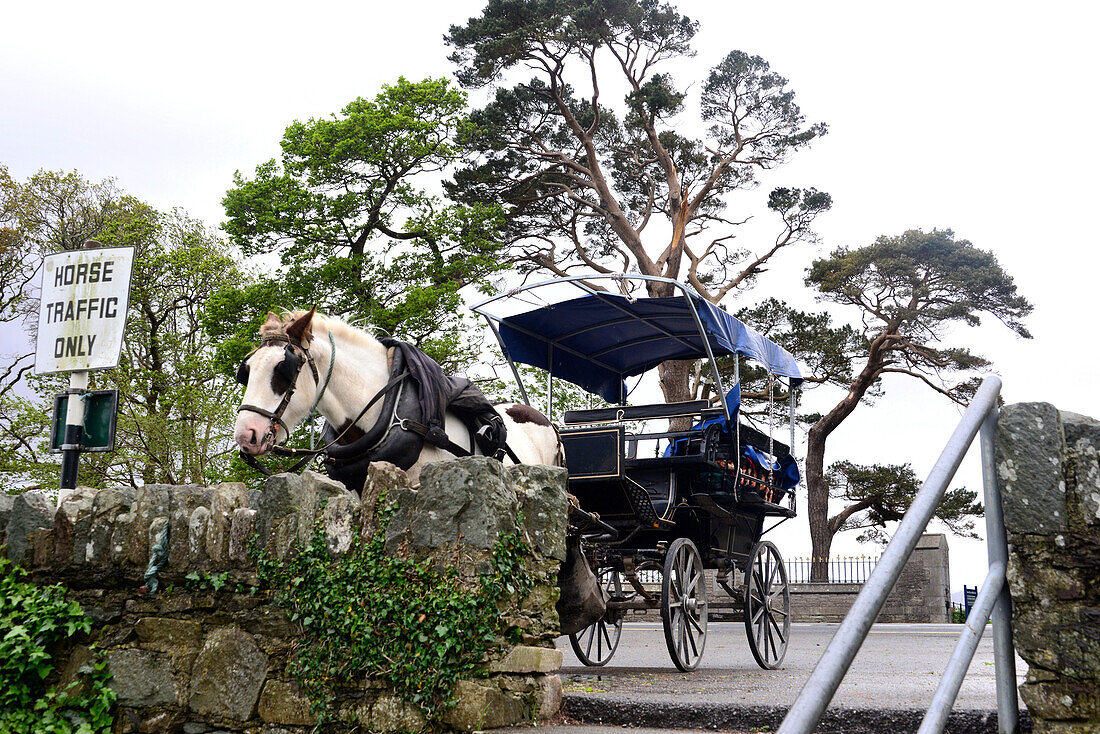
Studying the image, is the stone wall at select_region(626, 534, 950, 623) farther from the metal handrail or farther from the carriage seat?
the metal handrail

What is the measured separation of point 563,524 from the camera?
5.08 m

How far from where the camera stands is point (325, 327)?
6.69 meters

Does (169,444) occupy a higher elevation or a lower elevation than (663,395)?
lower

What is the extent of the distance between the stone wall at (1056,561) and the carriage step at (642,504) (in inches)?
175

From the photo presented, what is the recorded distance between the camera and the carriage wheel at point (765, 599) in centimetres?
847

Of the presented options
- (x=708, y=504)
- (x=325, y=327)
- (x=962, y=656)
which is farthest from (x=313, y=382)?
(x=962, y=656)

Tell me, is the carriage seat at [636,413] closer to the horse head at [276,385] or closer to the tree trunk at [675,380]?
the horse head at [276,385]

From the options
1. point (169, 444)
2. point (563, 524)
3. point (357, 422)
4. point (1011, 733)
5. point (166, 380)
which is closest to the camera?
point (1011, 733)

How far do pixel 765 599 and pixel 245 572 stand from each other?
5.31 metres

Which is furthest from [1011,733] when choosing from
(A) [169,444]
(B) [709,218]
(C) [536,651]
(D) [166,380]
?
(B) [709,218]

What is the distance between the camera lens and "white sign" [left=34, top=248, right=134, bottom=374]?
7449mm

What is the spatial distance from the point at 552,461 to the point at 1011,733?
16.8ft

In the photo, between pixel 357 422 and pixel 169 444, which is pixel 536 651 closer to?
pixel 357 422

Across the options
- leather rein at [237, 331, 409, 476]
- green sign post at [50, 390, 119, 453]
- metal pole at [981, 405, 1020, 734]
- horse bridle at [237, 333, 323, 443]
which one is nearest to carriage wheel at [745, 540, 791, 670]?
leather rein at [237, 331, 409, 476]
